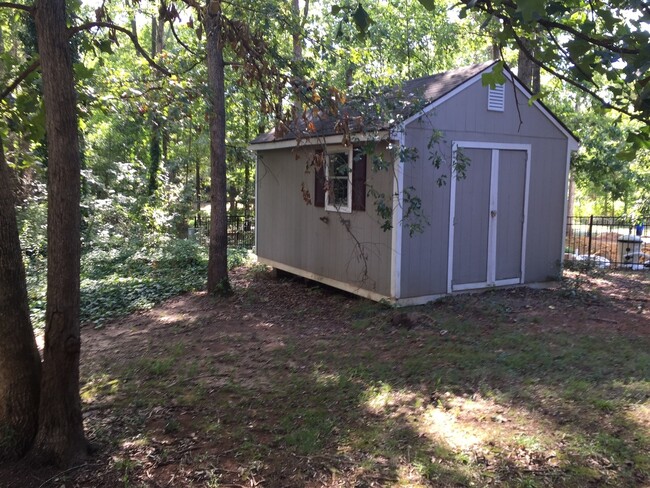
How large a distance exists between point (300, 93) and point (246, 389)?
2.83 metres

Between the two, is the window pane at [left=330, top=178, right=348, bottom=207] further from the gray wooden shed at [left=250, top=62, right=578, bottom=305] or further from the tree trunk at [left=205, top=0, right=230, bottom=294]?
the tree trunk at [left=205, top=0, right=230, bottom=294]

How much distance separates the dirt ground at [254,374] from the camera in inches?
142

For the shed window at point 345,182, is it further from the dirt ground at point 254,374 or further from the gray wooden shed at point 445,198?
the dirt ground at point 254,374

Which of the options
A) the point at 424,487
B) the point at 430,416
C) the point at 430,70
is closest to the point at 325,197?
the point at 430,416

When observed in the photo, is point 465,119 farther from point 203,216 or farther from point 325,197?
point 203,216

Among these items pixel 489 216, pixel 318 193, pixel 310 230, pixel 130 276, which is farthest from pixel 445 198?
pixel 130 276

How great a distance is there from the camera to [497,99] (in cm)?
873

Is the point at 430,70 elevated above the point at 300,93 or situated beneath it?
elevated above

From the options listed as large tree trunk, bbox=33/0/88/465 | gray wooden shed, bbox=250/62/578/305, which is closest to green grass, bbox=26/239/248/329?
gray wooden shed, bbox=250/62/578/305

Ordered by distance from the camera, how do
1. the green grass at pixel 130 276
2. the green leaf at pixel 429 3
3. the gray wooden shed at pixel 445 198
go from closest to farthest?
the green leaf at pixel 429 3
the gray wooden shed at pixel 445 198
the green grass at pixel 130 276

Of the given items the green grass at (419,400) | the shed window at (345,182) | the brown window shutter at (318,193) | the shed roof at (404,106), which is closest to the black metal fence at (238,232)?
the shed roof at (404,106)

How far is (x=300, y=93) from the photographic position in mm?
5355

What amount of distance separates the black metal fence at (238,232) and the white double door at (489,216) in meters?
9.05

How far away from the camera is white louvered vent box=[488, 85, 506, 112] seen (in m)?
8.68
